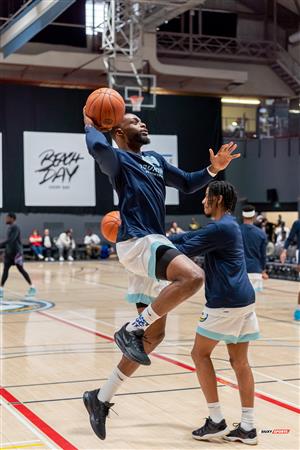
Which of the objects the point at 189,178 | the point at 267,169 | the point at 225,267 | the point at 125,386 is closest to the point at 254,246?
the point at 125,386

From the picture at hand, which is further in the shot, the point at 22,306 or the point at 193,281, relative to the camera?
the point at 22,306

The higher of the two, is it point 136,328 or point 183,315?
point 136,328

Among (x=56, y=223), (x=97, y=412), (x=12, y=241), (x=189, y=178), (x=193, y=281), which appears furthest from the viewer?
(x=56, y=223)

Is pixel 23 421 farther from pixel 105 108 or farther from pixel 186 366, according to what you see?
pixel 186 366

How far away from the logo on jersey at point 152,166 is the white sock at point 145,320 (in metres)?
0.97

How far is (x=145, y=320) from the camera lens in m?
4.66

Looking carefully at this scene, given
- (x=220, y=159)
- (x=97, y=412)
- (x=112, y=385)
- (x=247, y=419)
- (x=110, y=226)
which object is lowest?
(x=247, y=419)

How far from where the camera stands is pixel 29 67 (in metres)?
29.2

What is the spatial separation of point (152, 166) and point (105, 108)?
53 cm

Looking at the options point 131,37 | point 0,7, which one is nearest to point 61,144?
point 0,7

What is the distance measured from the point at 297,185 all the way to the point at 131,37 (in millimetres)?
10436

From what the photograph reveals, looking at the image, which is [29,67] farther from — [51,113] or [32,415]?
[32,415]

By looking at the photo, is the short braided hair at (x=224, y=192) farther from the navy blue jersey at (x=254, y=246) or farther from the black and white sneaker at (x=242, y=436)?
the navy blue jersey at (x=254, y=246)

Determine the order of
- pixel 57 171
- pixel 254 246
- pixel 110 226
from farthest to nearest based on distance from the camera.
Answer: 1. pixel 57 171
2. pixel 254 246
3. pixel 110 226
